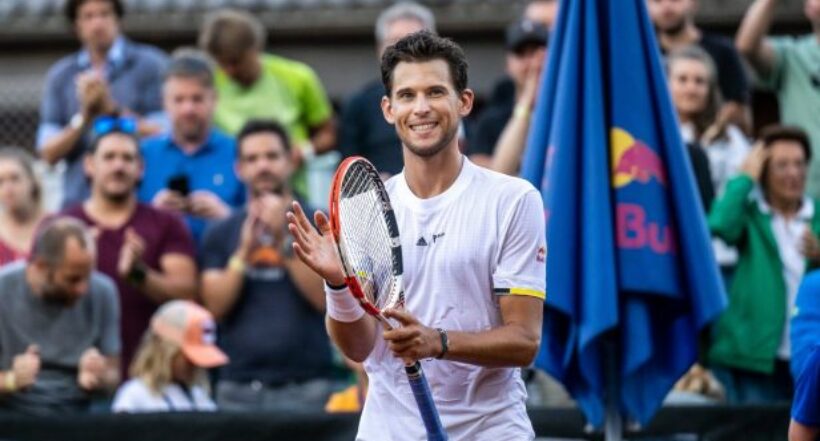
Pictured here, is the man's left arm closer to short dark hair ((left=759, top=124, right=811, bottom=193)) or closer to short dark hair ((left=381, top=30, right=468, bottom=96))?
short dark hair ((left=381, top=30, right=468, bottom=96))

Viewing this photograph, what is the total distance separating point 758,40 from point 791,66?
1.00ft

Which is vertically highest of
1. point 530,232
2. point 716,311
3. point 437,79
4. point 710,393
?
point 437,79

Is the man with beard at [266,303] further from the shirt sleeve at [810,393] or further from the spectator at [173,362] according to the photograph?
the shirt sleeve at [810,393]

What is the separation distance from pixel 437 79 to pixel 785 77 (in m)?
6.16

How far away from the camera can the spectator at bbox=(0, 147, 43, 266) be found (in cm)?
1217

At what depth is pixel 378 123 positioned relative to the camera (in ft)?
40.1

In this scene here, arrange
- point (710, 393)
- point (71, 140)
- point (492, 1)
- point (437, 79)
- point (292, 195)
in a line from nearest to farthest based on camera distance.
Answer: point (437, 79) → point (710, 393) → point (292, 195) → point (71, 140) → point (492, 1)

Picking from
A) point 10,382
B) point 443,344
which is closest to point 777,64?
point 10,382

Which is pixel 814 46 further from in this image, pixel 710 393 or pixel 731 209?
pixel 710 393

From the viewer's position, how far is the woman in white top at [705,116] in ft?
38.3

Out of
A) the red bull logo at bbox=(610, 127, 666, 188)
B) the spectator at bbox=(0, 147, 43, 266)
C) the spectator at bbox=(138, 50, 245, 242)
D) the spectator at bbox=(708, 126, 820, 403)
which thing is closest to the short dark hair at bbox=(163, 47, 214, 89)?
the spectator at bbox=(138, 50, 245, 242)

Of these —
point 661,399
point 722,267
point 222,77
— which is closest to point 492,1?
Answer: point 222,77

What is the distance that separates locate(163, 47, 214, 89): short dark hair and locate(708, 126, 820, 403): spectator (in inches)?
130

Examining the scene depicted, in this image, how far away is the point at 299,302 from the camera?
36.8 ft
